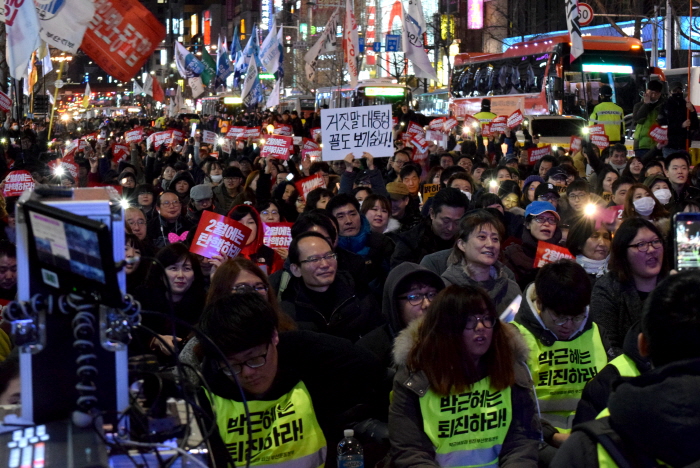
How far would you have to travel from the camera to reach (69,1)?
12.6 metres

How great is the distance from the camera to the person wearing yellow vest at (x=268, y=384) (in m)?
3.57

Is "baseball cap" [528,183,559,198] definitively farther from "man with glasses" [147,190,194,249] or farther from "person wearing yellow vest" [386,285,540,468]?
"person wearing yellow vest" [386,285,540,468]

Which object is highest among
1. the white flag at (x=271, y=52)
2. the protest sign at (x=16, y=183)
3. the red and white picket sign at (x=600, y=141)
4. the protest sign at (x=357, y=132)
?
the white flag at (x=271, y=52)

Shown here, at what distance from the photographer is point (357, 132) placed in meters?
11.2

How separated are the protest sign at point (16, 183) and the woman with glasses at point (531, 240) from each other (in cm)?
644

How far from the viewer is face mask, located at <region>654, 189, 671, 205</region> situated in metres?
8.93

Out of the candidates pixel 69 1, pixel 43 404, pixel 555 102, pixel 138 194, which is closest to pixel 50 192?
pixel 43 404

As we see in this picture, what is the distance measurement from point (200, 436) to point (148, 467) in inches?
10.4

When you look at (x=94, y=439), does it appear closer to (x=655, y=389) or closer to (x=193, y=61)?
(x=655, y=389)

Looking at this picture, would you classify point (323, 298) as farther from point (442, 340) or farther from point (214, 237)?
point (214, 237)

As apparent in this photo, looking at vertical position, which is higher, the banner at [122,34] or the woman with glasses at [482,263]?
the banner at [122,34]

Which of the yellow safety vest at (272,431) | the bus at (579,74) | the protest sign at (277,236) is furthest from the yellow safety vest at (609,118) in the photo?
the yellow safety vest at (272,431)

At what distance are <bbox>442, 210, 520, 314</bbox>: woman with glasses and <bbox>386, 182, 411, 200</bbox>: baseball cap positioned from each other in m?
4.02

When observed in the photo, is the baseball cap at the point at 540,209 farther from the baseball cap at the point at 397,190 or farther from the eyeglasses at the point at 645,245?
the baseball cap at the point at 397,190
